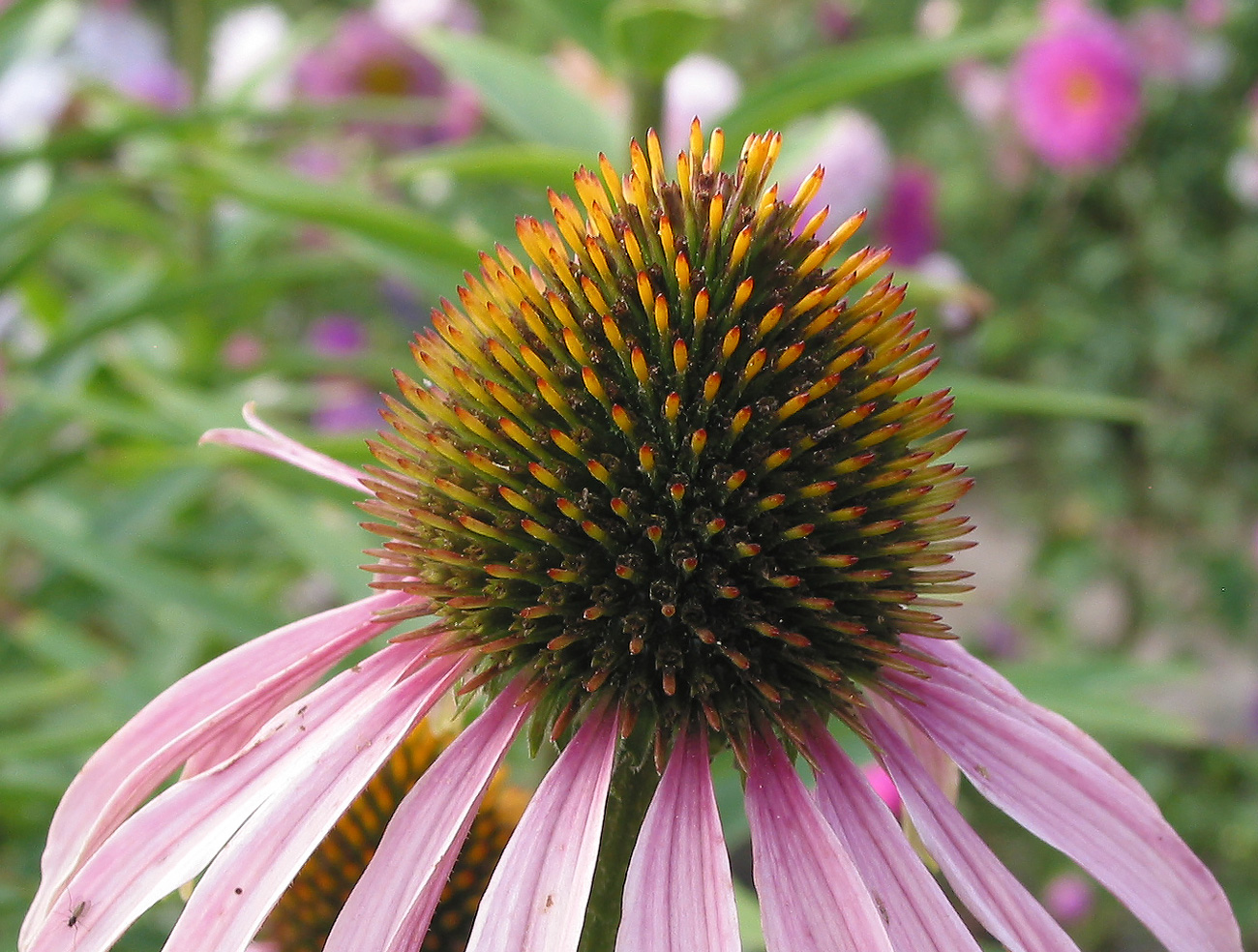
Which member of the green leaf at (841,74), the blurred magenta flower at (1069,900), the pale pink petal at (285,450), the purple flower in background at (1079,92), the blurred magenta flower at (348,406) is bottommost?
the blurred magenta flower at (1069,900)

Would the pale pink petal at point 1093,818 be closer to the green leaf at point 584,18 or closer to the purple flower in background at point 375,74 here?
the green leaf at point 584,18

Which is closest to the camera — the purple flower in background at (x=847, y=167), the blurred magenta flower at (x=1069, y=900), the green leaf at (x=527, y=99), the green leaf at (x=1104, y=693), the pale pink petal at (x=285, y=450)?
the pale pink petal at (x=285, y=450)

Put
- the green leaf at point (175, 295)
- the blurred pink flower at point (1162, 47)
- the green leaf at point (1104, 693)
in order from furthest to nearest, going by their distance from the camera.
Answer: the blurred pink flower at point (1162, 47) < the green leaf at point (175, 295) < the green leaf at point (1104, 693)

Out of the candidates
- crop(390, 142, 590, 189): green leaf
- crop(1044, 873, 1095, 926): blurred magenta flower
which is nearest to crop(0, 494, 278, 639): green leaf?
crop(390, 142, 590, 189): green leaf

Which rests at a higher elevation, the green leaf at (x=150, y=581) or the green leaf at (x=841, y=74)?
the green leaf at (x=841, y=74)

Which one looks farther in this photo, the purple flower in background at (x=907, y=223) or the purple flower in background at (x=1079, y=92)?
the purple flower in background at (x=1079, y=92)

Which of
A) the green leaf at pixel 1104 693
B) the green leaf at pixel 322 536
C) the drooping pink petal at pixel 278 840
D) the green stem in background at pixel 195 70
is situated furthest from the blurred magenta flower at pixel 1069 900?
the green stem in background at pixel 195 70

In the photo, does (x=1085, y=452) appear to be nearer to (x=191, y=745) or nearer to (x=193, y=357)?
(x=193, y=357)

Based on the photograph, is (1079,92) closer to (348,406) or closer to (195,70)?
(348,406)

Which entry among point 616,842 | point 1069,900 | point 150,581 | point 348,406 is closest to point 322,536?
point 150,581
